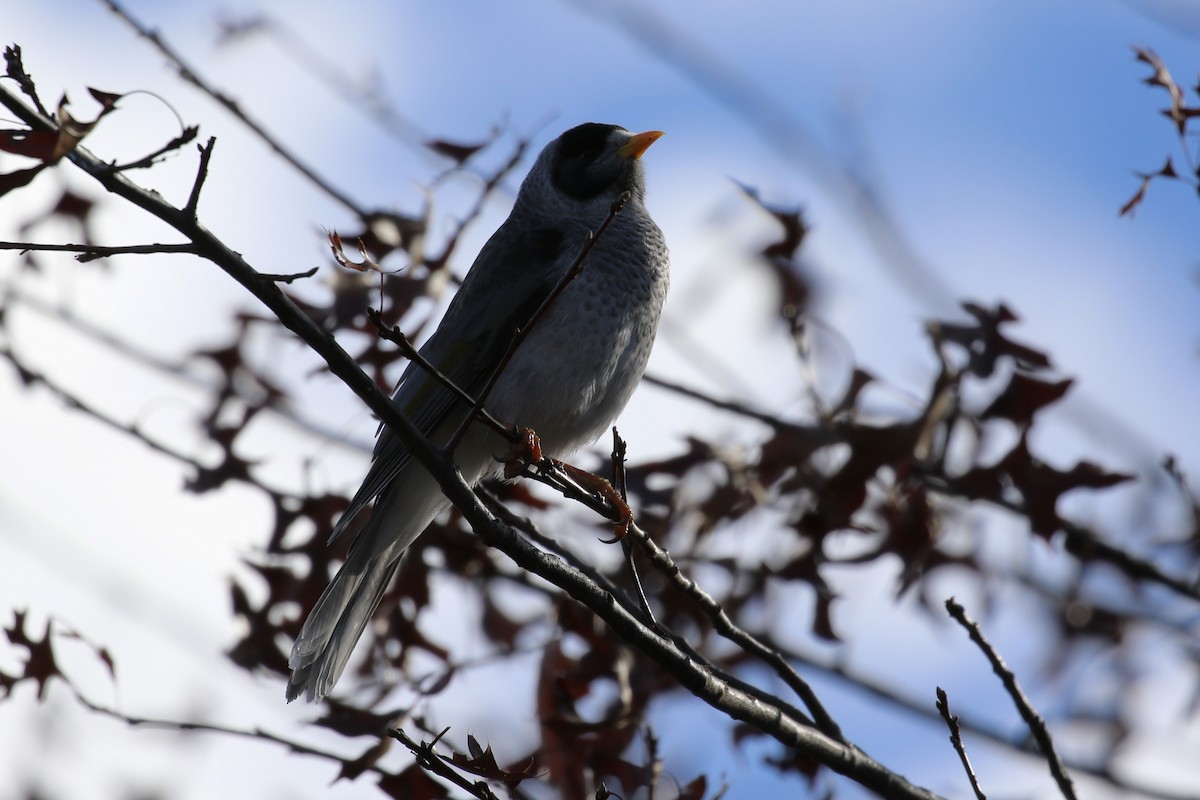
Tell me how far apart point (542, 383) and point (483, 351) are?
13.6 inches

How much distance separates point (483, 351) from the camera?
16.2ft

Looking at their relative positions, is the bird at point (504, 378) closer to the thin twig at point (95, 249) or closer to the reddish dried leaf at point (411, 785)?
the reddish dried leaf at point (411, 785)

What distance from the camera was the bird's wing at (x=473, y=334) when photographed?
469 cm

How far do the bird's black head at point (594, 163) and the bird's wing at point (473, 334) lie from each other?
79 cm

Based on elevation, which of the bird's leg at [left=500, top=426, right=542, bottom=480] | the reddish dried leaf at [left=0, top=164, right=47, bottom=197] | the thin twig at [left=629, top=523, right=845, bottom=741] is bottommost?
the reddish dried leaf at [left=0, top=164, right=47, bottom=197]

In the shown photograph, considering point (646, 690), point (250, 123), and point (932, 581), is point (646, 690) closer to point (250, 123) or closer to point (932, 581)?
point (932, 581)

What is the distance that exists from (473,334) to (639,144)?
155cm

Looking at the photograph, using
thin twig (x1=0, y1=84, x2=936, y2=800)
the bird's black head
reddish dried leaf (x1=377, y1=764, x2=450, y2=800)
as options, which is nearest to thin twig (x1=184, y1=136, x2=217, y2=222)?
thin twig (x1=0, y1=84, x2=936, y2=800)

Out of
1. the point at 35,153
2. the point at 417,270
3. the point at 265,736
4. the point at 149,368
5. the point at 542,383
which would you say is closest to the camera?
the point at 35,153

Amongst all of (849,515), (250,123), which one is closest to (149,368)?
(250,123)

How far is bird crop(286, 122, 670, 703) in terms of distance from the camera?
471 cm

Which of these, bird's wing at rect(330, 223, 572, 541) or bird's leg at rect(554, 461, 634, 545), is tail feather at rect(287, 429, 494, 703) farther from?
bird's leg at rect(554, 461, 634, 545)

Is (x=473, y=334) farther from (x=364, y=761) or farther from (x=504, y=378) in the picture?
(x=364, y=761)

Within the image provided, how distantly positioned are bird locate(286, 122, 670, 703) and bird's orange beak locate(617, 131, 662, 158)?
0.64 meters
